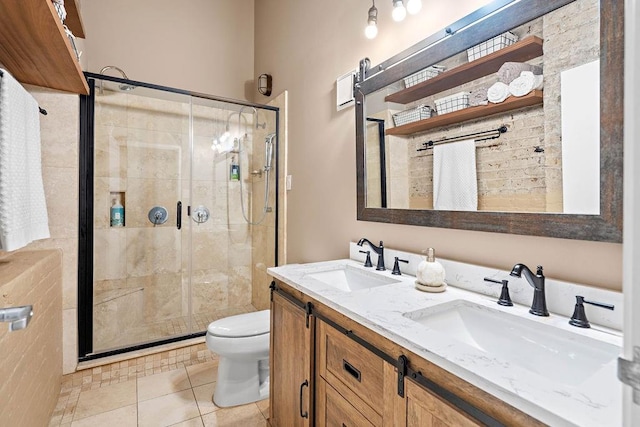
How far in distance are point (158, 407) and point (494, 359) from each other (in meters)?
1.86

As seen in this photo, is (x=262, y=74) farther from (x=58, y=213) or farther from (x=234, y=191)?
(x=58, y=213)

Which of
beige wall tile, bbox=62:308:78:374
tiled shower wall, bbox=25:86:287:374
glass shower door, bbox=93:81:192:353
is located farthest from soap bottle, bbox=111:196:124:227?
beige wall tile, bbox=62:308:78:374

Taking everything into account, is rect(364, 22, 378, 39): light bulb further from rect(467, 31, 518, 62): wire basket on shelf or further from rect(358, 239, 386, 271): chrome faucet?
rect(358, 239, 386, 271): chrome faucet

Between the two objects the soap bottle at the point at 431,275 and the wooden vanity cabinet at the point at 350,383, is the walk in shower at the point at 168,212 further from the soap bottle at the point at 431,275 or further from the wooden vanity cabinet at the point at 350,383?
the soap bottle at the point at 431,275

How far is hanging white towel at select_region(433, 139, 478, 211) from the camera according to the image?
1.20 meters

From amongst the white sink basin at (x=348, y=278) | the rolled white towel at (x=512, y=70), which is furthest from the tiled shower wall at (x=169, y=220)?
the rolled white towel at (x=512, y=70)

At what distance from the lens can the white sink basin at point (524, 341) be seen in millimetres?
739

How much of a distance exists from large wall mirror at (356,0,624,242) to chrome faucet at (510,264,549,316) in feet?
0.46

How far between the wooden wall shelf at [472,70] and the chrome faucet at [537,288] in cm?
69

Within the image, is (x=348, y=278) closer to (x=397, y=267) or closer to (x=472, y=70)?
(x=397, y=267)

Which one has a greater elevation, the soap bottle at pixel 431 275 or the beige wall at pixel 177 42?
the beige wall at pixel 177 42

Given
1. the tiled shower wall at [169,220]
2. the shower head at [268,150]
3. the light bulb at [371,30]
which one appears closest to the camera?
the light bulb at [371,30]

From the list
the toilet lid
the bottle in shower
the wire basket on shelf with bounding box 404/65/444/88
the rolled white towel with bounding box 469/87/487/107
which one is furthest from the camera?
the bottle in shower

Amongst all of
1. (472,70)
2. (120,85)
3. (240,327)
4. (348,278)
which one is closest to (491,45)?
(472,70)
